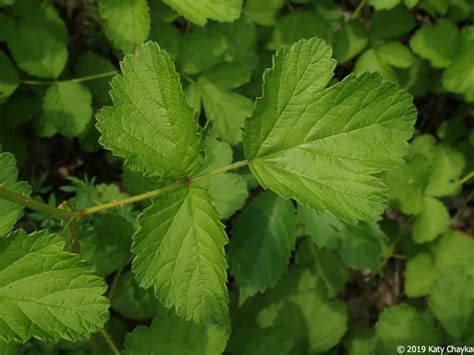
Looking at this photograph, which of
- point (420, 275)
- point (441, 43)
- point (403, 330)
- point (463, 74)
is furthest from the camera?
point (420, 275)

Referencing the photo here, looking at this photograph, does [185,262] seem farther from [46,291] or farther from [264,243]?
[264,243]

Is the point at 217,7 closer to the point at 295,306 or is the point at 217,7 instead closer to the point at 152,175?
the point at 152,175

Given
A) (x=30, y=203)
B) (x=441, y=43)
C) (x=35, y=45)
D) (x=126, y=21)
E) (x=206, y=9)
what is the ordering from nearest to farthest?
(x=30, y=203)
(x=206, y=9)
(x=126, y=21)
(x=35, y=45)
(x=441, y=43)

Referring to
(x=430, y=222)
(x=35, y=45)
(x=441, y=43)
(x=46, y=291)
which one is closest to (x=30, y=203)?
(x=46, y=291)

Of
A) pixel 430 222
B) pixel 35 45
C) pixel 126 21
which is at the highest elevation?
pixel 126 21

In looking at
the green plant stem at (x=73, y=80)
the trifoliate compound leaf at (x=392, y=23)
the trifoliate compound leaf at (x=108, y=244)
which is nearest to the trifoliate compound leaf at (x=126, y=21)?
the green plant stem at (x=73, y=80)

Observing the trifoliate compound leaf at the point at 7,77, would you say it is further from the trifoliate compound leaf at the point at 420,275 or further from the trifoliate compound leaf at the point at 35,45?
the trifoliate compound leaf at the point at 420,275
